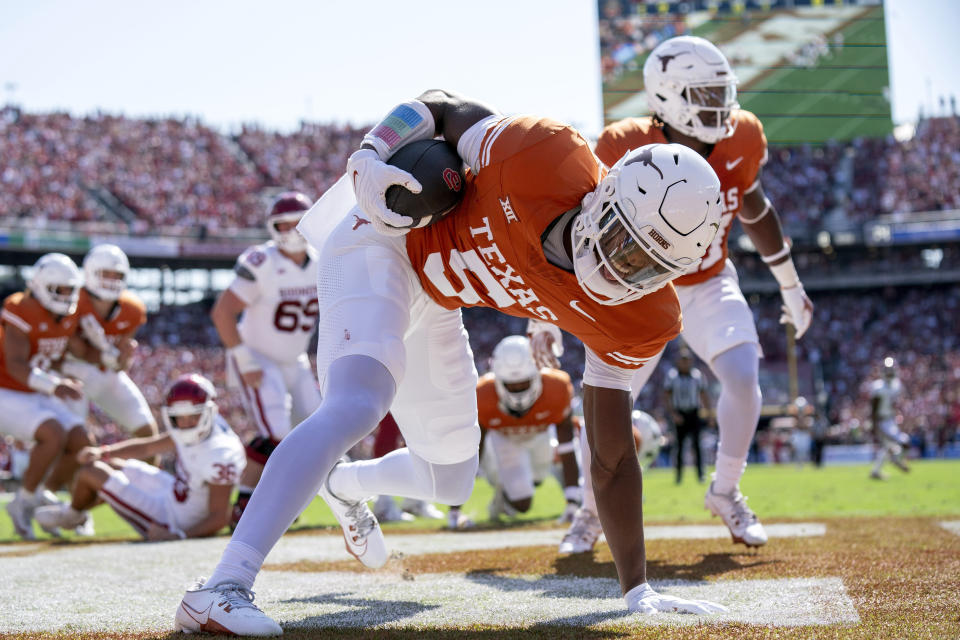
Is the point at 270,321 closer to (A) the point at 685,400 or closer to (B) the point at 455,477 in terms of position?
(B) the point at 455,477

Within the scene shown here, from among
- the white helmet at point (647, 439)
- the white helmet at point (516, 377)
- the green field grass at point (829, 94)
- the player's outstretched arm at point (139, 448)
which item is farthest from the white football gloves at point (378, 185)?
the green field grass at point (829, 94)

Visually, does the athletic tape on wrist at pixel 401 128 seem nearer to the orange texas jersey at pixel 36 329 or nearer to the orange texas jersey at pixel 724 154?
the orange texas jersey at pixel 724 154

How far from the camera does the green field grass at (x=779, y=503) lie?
26.9ft

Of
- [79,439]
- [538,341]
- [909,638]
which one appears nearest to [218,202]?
[79,439]

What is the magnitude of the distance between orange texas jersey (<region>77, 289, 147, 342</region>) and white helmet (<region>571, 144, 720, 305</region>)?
24.0ft

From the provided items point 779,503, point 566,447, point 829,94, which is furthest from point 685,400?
point 566,447

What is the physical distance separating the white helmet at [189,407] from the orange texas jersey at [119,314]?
2.25m

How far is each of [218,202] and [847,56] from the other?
21.7 m

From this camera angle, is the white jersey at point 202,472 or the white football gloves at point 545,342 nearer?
the white football gloves at point 545,342

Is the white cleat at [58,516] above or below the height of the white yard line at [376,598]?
below

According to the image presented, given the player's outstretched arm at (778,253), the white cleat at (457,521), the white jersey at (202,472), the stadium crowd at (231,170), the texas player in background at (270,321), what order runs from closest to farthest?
the player's outstretched arm at (778,253)
the white jersey at (202,472)
the white cleat at (457,521)
the texas player in background at (270,321)
the stadium crowd at (231,170)

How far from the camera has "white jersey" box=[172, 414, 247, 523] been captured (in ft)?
24.0

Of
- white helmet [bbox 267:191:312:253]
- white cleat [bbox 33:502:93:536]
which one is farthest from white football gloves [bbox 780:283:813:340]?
white cleat [bbox 33:502:93:536]

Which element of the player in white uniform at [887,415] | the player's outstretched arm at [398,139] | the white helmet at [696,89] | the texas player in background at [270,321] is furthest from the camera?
the player in white uniform at [887,415]
